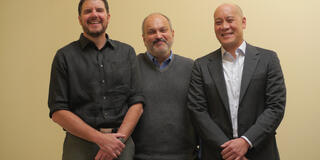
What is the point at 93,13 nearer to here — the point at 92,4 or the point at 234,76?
the point at 92,4

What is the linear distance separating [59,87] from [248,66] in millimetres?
1276

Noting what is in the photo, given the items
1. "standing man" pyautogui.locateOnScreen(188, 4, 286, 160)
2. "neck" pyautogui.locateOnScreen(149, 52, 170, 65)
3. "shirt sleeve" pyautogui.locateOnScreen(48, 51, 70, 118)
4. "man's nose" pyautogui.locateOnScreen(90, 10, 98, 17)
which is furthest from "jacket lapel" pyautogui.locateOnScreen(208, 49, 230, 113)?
"shirt sleeve" pyautogui.locateOnScreen(48, 51, 70, 118)

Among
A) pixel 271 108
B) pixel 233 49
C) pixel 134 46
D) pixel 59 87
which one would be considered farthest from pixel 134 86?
pixel 134 46

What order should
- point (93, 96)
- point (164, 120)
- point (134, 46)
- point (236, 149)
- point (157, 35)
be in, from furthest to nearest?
1. point (134, 46)
2. point (157, 35)
3. point (164, 120)
4. point (93, 96)
5. point (236, 149)

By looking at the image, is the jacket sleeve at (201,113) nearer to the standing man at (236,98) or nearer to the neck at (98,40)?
the standing man at (236,98)

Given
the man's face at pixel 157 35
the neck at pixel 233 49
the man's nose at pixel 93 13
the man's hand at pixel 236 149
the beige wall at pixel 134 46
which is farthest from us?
the beige wall at pixel 134 46

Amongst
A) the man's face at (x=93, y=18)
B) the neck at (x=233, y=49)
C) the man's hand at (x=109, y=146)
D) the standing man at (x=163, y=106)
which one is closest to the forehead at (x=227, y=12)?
the neck at (x=233, y=49)

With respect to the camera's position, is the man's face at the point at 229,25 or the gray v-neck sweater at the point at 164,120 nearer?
the man's face at the point at 229,25

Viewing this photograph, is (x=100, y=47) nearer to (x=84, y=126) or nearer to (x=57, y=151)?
(x=84, y=126)

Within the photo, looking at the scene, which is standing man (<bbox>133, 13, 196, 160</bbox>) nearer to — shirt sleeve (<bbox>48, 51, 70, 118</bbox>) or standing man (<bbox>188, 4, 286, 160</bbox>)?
standing man (<bbox>188, 4, 286, 160</bbox>)

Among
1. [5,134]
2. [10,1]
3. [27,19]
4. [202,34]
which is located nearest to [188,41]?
[202,34]

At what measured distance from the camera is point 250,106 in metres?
2.04

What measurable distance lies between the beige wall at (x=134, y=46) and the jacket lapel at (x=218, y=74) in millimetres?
889

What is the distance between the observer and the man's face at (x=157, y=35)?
94.5 inches
